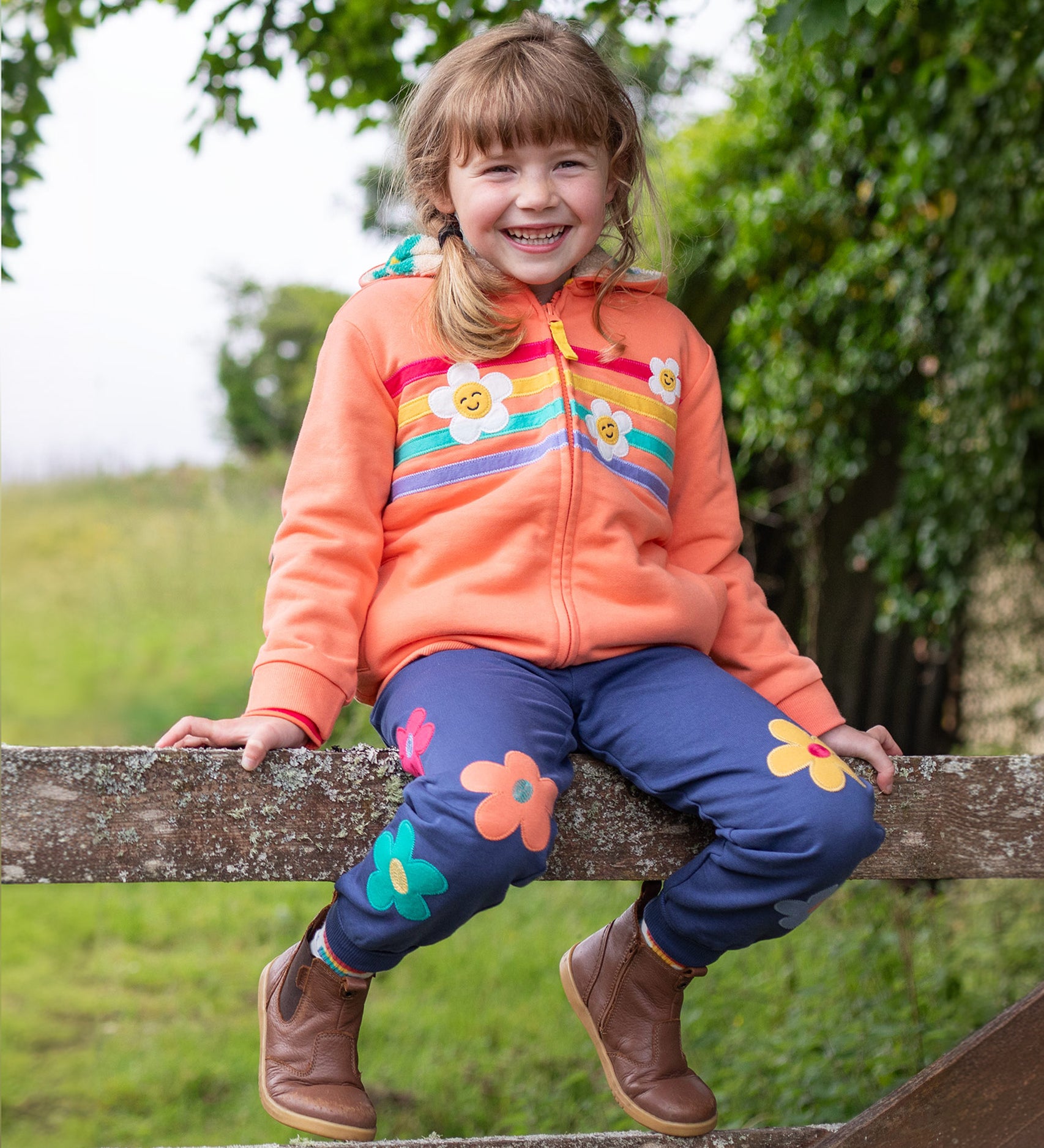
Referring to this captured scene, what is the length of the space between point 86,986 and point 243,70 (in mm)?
3410

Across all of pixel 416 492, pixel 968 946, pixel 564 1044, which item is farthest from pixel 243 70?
pixel 968 946

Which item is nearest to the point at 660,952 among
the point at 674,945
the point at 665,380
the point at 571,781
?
the point at 674,945

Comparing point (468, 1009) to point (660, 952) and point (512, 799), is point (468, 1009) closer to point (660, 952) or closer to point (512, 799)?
point (660, 952)

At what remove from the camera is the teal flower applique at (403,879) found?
4.42 ft

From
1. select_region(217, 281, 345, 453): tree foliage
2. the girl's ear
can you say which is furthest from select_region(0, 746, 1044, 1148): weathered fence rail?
select_region(217, 281, 345, 453): tree foliage

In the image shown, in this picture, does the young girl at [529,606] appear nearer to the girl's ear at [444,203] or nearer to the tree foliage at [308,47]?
the girl's ear at [444,203]

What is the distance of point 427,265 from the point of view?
6.01ft

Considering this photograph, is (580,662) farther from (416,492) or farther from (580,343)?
(580,343)

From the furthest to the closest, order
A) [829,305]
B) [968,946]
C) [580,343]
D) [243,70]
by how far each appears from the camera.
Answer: [829,305] → [968,946] → [243,70] → [580,343]

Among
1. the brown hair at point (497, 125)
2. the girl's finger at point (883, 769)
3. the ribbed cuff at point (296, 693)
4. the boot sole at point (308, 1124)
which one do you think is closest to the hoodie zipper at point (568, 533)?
the brown hair at point (497, 125)

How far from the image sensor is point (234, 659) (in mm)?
7797

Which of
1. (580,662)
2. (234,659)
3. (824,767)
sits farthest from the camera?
(234,659)

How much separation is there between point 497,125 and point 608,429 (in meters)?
0.47

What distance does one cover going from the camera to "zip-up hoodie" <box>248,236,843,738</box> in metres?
1.58
